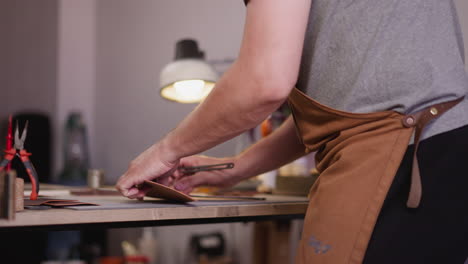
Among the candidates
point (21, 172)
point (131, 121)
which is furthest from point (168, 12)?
point (21, 172)

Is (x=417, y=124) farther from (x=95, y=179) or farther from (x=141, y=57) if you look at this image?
(x=141, y=57)

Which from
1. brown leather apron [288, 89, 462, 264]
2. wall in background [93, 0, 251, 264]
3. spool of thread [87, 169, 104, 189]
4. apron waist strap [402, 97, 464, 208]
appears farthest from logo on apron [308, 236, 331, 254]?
wall in background [93, 0, 251, 264]

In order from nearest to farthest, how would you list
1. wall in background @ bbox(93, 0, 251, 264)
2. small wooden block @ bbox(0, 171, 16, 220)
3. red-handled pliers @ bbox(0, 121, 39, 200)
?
small wooden block @ bbox(0, 171, 16, 220)
red-handled pliers @ bbox(0, 121, 39, 200)
wall in background @ bbox(93, 0, 251, 264)

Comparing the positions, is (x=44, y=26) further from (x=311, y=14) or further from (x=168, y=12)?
(x=311, y=14)

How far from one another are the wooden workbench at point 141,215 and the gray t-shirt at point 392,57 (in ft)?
0.97

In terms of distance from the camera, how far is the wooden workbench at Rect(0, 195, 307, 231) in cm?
73

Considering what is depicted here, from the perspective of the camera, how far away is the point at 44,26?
4516 millimetres

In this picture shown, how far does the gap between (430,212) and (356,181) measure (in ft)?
0.37

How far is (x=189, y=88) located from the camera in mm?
1768

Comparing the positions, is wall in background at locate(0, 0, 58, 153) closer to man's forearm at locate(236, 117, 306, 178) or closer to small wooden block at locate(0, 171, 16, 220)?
man's forearm at locate(236, 117, 306, 178)

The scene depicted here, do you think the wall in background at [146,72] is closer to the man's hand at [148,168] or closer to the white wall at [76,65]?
the white wall at [76,65]

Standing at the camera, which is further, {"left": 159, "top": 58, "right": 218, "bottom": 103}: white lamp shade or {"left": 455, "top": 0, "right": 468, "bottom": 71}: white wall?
{"left": 159, "top": 58, "right": 218, "bottom": 103}: white lamp shade

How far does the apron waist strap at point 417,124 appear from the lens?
0.69m

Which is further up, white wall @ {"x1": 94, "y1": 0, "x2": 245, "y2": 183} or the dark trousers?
white wall @ {"x1": 94, "y1": 0, "x2": 245, "y2": 183}
